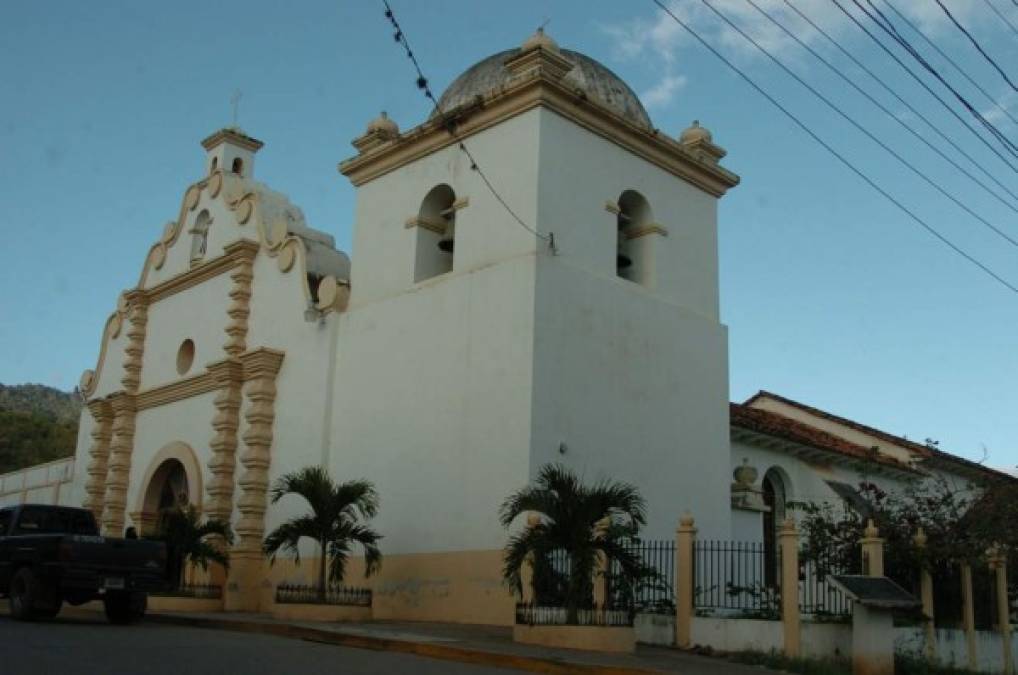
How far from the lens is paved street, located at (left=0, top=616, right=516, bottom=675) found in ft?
32.6

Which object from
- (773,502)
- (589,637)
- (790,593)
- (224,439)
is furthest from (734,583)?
(224,439)

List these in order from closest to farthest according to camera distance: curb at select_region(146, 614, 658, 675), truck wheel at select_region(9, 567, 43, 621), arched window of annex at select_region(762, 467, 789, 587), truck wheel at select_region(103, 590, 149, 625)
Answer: curb at select_region(146, 614, 658, 675)
truck wheel at select_region(9, 567, 43, 621)
truck wheel at select_region(103, 590, 149, 625)
arched window of annex at select_region(762, 467, 789, 587)

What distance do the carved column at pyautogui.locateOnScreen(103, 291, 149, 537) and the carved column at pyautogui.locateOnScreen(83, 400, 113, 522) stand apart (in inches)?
8.0

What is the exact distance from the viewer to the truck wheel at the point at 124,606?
15.6 meters

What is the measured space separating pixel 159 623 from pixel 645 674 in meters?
8.40

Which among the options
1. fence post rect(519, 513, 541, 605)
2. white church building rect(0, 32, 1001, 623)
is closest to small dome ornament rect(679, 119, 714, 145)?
white church building rect(0, 32, 1001, 623)

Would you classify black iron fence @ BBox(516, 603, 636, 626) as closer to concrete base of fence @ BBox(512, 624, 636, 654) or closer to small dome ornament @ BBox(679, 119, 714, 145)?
concrete base of fence @ BBox(512, 624, 636, 654)

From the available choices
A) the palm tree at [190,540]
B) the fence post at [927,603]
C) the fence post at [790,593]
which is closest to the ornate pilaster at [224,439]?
the palm tree at [190,540]

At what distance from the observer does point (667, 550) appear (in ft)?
53.7

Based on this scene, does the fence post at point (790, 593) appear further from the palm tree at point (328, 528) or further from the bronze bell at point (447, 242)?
the bronze bell at point (447, 242)

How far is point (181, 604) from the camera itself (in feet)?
66.7

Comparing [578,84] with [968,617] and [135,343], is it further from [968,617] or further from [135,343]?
[135,343]

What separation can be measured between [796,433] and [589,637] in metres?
→ 11.5

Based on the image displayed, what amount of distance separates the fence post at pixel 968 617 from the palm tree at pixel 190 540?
1226cm
